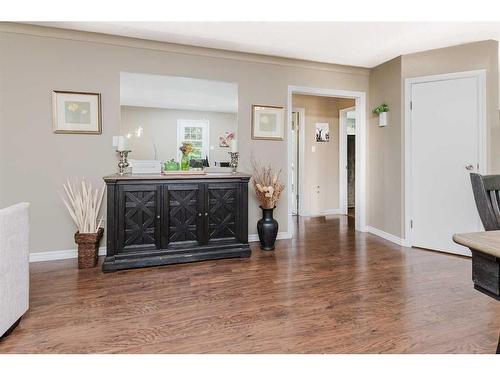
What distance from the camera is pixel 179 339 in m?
A: 1.69

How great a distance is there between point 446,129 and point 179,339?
3485 millimetres

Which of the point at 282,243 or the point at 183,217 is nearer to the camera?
the point at 183,217

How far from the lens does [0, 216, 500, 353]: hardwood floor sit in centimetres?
164

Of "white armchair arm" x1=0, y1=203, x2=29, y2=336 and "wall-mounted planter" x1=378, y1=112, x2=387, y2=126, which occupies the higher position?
"wall-mounted planter" x1=378, y1=112, x2=387, y2=126

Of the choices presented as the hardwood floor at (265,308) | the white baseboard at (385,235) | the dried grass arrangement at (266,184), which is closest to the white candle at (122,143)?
the hardwood floor at (265,308)

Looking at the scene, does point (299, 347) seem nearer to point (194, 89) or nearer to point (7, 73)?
point (194, 89)

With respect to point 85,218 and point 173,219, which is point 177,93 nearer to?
point 173,219

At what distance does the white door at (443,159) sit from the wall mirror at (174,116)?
232cm

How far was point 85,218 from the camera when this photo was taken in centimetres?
293

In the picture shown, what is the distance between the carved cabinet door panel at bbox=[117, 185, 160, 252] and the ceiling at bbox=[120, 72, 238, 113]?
1.06 m

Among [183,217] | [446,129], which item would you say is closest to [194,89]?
[183,217]

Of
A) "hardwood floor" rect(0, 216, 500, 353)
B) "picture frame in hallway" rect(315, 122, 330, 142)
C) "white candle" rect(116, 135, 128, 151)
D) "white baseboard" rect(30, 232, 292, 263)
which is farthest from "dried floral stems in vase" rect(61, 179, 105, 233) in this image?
"picture frame in hallway" rect(315, 122, 330, 142)

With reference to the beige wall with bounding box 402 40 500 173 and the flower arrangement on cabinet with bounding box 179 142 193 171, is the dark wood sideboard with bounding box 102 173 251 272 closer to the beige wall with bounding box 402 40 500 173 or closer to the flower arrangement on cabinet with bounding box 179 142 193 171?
the flower arrangement on cabinet with bounding box 179 142 193 171

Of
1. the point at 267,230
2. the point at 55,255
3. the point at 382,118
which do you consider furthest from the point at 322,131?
the point at 55,255
